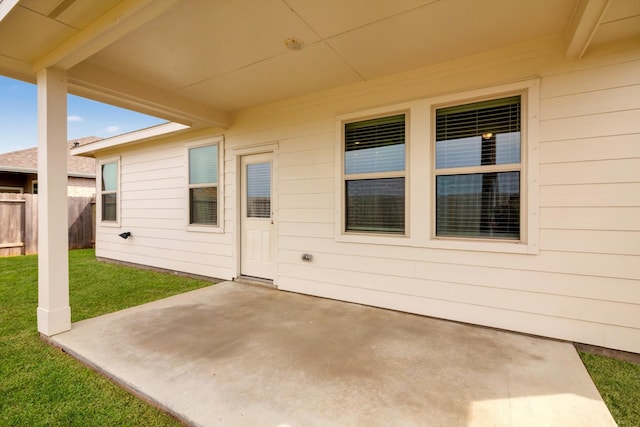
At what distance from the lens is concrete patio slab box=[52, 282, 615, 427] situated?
1738 millimetres

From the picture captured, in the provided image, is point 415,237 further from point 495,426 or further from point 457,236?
point 495,426

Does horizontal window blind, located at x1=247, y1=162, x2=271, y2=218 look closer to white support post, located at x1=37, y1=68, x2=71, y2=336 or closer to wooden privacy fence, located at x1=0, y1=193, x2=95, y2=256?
white support post, located at x1=37, y1=68, x2=71, y2=336

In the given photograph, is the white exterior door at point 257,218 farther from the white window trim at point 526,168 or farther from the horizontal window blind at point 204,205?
the white window trim at point 526,168

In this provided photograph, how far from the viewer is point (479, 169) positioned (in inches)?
118

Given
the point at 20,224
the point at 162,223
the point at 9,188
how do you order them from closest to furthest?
the point at 162,223 → the point at 20,224 → the point at 9,188

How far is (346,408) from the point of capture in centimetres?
178

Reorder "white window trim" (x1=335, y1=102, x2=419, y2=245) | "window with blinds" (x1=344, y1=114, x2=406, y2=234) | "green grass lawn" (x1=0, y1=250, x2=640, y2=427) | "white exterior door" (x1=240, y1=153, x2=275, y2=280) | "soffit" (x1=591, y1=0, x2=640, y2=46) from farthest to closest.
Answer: "white exterior door" (x1=240, y1=153, x2=275, y2=280) < "window with blinds" (x1=344, y1=114, x2=406, y2=234) < "white window trim" (x1=335, y1=102, x2=419, y2=245) < "soffit" (x1=591, y1=0, x2=640, y2=46) < "green grass lawn" (x1=0, y1=250, x2=640, y2=427)

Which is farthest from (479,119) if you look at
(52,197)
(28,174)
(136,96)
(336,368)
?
(28,174)

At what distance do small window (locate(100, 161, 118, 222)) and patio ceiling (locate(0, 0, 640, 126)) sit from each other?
3.89 metres

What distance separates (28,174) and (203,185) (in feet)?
32.0

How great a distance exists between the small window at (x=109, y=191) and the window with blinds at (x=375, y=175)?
5.68 m

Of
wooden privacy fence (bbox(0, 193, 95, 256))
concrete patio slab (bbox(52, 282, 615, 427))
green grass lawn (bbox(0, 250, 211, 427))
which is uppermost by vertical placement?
wooden privacy fence (bbox(0, 193, 95, 256))

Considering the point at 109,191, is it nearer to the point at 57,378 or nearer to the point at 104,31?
the point at 104,31

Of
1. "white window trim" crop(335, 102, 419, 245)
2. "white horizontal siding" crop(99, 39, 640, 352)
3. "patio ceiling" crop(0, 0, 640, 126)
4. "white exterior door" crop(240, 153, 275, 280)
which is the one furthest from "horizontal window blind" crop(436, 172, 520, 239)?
"white exterior door" crop(240, 153, 275, 280)
